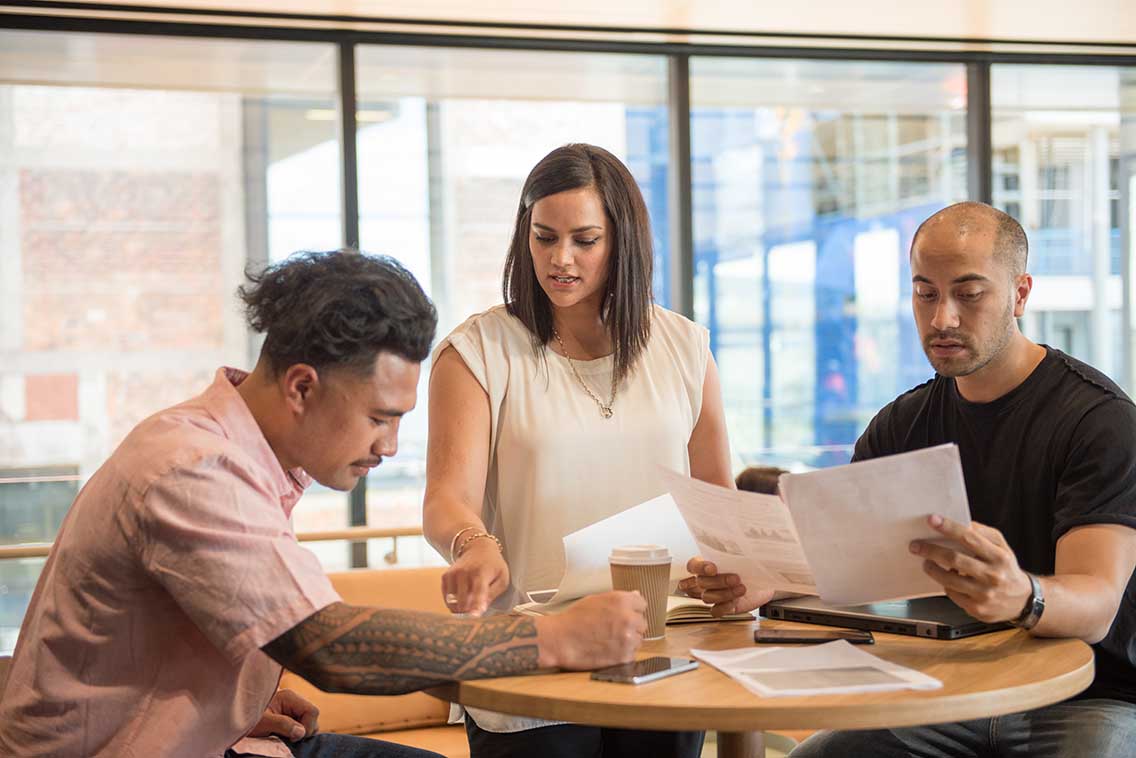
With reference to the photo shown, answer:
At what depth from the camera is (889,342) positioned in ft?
17.9

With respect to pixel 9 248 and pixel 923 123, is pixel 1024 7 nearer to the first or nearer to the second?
pixel 923 123

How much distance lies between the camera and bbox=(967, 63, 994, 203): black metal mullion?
541 cm

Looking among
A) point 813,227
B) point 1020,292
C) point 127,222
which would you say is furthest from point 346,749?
point 813,227

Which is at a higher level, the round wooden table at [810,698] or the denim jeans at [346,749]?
the round wooden table at [810,698]

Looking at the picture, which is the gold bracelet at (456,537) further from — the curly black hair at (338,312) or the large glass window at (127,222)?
the large glass window at (127,222)

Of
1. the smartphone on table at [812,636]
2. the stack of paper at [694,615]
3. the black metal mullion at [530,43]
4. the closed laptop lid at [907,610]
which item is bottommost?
the stack of paper at [694,615]

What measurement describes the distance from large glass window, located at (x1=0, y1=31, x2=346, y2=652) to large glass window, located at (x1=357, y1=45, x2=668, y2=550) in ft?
0.66

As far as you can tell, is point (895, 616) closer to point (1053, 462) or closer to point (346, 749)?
point (1053, 462)

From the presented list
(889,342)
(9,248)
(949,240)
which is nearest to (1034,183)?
(889,342)

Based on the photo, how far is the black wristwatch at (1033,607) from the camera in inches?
63.6

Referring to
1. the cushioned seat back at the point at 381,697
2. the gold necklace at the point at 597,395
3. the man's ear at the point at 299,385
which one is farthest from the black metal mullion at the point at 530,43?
the man's ear at the point at 299,385

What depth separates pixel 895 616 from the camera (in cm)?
177

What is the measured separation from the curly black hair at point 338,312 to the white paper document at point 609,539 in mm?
379

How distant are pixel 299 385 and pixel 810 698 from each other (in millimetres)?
732
